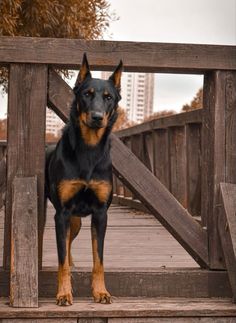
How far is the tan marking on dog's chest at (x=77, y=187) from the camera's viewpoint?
4262 millimetres

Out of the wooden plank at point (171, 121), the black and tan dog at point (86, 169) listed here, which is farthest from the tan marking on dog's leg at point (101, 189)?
the wooden plank at point (171, 121)

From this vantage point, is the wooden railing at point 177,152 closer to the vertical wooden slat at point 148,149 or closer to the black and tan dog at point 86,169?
the vertical wooden slat at point 148,149

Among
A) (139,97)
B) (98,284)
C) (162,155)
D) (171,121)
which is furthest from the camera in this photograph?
(139,97)

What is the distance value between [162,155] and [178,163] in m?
0.80

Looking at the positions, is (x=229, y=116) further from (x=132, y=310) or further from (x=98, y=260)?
(x=132, y=310)

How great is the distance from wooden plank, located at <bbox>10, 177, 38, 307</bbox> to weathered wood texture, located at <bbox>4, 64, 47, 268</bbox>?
0.35 ft

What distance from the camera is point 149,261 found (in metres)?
5.77

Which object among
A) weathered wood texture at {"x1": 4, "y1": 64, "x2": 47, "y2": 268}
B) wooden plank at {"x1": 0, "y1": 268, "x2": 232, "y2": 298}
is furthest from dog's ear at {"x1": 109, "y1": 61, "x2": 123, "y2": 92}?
wooden plank at {"x1": 0, "y1": 268, "x2": 232, "y2": 298}

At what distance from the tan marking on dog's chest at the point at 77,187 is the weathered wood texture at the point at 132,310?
623 mm

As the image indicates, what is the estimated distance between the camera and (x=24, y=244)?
13.8 ft

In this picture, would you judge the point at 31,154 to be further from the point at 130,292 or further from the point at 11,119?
the point at 130,292

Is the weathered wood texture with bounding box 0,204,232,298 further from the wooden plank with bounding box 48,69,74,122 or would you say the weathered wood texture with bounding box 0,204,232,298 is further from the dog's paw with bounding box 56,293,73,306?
the wooden plank with bounding box 48,69,74,122

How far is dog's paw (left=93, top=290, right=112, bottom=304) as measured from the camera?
421 cm

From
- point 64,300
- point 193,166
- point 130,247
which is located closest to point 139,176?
point 64,300
